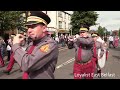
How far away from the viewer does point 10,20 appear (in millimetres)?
20578

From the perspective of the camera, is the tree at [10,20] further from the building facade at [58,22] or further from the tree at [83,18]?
the building facade at [58,22]

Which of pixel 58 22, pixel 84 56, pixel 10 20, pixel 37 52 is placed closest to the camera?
pixel 37 52

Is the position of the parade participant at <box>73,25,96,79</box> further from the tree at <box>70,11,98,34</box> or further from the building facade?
the building facade

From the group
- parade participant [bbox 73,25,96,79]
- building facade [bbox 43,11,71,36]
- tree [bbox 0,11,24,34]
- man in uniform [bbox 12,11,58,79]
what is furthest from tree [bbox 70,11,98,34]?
man in uniform [bbox 12,11,58,79]

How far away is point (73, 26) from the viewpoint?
4734cm

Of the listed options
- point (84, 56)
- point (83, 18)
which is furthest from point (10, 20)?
point (83, 18)

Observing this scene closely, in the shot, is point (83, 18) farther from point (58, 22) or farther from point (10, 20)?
point (10, 20)

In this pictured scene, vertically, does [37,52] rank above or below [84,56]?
above

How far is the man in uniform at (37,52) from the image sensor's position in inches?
110

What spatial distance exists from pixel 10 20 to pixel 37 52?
1808 cm
